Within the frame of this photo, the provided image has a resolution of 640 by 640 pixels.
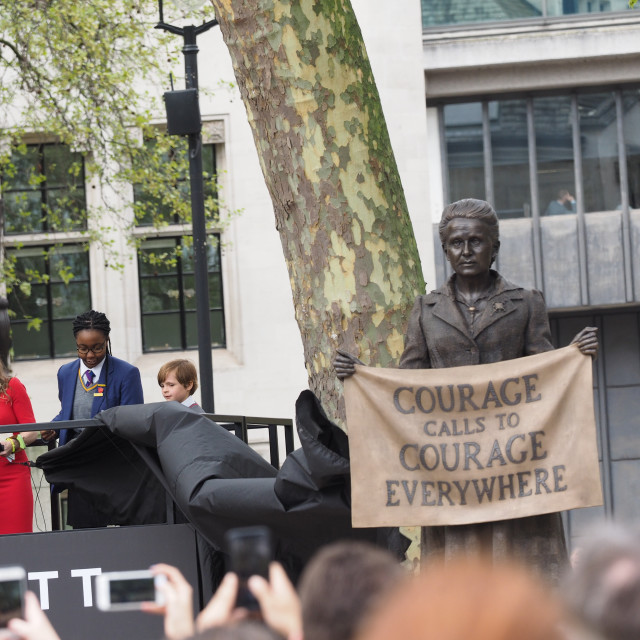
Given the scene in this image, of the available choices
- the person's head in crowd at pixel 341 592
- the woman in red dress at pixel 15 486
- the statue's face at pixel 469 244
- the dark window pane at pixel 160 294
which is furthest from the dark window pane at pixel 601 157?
the person's head in crowd at pixel 341 592

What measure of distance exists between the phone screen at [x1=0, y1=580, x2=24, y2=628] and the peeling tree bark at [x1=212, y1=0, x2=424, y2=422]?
11.9 ft

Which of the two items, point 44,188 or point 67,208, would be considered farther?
point 44,188

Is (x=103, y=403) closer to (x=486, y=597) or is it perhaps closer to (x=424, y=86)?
(x=486, y=597)

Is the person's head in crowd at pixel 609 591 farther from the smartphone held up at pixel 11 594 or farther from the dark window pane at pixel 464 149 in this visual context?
the dark window pane at pixel 464 149

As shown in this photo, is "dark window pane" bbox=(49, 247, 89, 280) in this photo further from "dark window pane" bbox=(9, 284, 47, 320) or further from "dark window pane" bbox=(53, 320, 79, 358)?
"dark window pane" bbox=(53, 320, 79, 358)

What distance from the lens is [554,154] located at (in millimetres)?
16938

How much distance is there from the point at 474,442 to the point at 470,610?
3664 mm

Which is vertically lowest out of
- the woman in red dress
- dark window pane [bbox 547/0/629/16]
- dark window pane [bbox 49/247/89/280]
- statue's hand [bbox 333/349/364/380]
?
the woman in red dress

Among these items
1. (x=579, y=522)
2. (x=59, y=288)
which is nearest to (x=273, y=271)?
(x=59, y=288)

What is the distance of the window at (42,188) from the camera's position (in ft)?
56.1

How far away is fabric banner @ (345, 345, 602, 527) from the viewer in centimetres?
545

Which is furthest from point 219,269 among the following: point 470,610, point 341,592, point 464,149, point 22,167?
point 470,610

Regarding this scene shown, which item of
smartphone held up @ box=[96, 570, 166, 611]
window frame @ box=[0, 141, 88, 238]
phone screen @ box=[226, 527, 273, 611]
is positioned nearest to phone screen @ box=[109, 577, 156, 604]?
smartphone held up @ box=[96, 570, 166, 611]

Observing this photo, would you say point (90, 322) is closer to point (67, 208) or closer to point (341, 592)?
point (341, 592)
